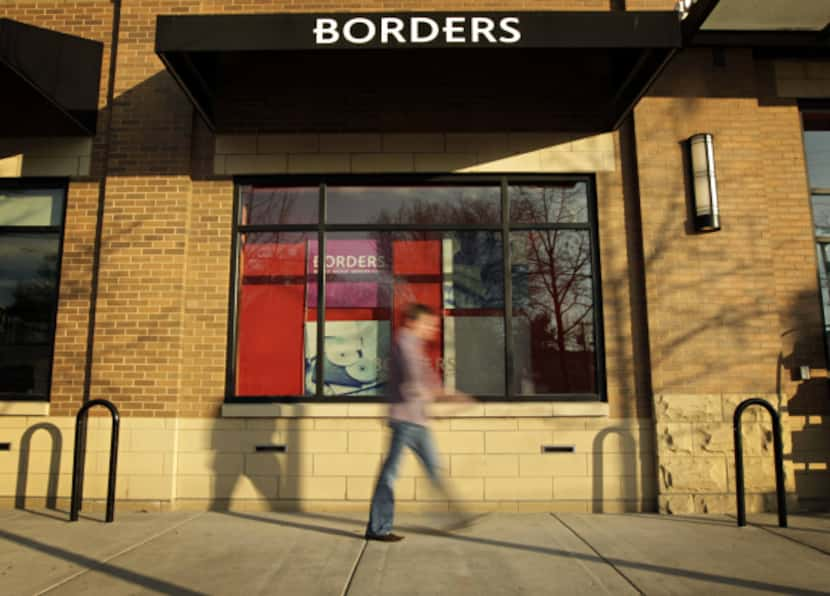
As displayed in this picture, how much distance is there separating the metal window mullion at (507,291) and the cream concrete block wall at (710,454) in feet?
4.94

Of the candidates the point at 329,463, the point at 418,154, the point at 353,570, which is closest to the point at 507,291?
the point at 418,154

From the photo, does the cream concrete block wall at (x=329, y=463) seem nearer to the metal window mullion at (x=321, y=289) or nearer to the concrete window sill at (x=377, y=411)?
the concrete window sill at (x=377, y=411)

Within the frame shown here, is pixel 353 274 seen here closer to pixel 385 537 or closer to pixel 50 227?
pixel 385 537

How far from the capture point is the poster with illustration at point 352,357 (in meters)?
6.26

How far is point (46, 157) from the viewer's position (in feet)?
21.3

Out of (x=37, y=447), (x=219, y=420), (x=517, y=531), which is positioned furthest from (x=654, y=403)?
(x=37, y=447)

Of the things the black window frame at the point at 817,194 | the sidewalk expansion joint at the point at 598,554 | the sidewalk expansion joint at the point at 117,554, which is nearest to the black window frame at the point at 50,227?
the sidewalk expansion joint at the point at 117,554

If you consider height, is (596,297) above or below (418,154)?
below

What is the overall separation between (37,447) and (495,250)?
5190 mm

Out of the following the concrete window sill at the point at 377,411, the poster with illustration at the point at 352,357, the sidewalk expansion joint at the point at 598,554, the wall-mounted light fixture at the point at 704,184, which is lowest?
the sidewalk expansion joint at the point at 598,554

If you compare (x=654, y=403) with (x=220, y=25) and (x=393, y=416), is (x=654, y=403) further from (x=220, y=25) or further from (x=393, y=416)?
(x=220, y=25)

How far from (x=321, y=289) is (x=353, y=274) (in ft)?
1.27

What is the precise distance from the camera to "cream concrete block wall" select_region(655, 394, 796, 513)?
5793 mm

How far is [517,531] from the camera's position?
16.5 feet
